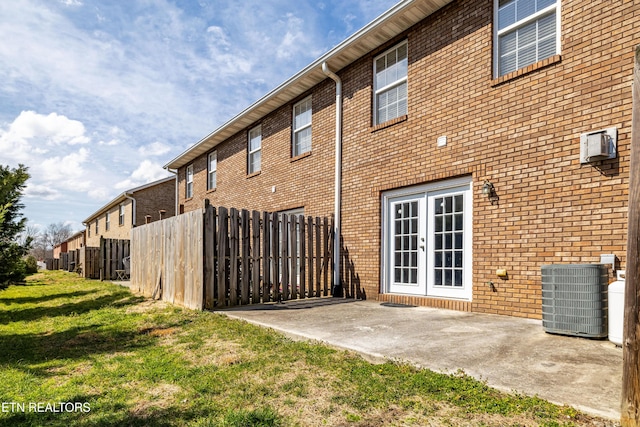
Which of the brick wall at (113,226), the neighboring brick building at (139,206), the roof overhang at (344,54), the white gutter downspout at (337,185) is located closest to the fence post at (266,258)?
the white gutter downspout at (337,185)

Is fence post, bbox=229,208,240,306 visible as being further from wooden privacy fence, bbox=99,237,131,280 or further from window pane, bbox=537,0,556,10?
wooden privacy fence, bbox=99,237,131,280

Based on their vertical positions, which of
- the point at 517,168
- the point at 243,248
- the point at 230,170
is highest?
the point at 230,170

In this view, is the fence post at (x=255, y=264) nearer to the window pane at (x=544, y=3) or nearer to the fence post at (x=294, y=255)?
the fence post at (x=294, y=255)

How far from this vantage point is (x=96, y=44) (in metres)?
8.18

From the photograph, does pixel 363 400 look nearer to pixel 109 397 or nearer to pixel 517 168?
pixel 109 397

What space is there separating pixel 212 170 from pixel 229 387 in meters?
13.5

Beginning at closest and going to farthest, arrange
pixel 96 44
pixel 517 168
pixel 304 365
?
1. pixel 304 365
2. pixel 517 168
3. pixel 96 44

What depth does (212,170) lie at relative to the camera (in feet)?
51.5

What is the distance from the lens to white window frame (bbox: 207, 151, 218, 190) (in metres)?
15.3

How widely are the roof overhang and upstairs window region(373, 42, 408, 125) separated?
352mm

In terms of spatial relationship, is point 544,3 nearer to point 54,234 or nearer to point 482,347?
point 482,347

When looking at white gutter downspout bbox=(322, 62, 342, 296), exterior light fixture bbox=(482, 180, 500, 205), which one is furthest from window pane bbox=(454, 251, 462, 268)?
white gutter downspout bbox=(322, 62, 342, 296)

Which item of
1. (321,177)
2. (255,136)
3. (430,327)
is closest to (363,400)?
(430,327)

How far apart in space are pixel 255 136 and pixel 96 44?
5587 mm
